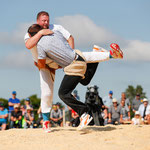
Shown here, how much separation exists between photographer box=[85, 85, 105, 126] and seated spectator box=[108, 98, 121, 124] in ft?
5.23

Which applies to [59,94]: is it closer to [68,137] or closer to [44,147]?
[68,137]

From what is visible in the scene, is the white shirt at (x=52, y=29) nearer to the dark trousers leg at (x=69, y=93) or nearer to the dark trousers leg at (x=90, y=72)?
the dark trousers leg at (x=69, y=93)

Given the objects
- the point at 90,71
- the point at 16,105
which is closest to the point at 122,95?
the point at 16,105

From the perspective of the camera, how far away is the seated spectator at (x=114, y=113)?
1215 centimetres

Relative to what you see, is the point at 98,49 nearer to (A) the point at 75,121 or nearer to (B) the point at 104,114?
(A) the point at 75,121

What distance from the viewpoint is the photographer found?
9936 millimetres

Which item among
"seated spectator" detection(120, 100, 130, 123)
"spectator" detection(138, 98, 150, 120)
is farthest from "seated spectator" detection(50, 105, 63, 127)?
"spectator" detection(138, 98, 150, 120)

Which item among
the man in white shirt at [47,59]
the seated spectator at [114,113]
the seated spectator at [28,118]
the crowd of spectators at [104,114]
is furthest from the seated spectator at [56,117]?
the man in white shirt at [47,59]

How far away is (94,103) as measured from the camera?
10.5m

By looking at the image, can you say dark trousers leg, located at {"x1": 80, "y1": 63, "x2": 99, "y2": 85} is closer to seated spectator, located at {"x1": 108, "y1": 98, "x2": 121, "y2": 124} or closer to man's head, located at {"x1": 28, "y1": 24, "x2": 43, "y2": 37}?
man's head, located at {"x1": 28, "y1": 24, "x2": 43, "y2": 37}

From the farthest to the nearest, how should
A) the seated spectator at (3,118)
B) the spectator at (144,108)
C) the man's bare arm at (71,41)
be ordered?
the spectator at (144,108)
the seated spectator at (3,118)
the man's bare arm at (71,41)

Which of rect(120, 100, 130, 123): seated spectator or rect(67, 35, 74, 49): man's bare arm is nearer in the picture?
rect(67, 35, 74, 49): man's bare arm

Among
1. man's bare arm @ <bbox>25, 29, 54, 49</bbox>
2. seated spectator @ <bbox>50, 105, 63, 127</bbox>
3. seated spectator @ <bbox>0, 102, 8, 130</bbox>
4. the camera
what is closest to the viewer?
man's bare arm @ <bbox>25, 29, 54, 49</bbox>

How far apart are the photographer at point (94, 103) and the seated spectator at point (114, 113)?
159 cm
